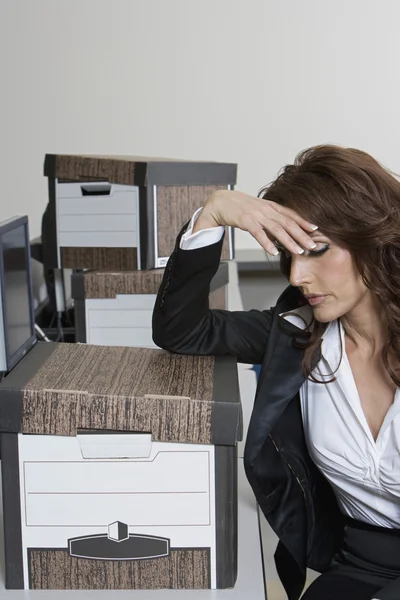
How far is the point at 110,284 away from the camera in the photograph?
1.71 metres

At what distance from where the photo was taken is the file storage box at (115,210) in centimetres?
180

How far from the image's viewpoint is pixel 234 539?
37.0 inches

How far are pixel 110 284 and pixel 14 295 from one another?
24.4 inches

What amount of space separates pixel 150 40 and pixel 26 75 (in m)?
0.56

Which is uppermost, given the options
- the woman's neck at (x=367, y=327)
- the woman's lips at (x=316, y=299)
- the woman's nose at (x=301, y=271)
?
the woman's nose at (x=301, y=271)

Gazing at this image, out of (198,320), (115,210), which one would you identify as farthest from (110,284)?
(198,320)

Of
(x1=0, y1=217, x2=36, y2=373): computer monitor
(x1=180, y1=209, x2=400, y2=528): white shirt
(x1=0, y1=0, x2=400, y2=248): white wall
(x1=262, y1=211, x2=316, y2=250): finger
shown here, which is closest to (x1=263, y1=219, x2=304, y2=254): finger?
(x1=262, y1=211, x2=316, y2=250): finger

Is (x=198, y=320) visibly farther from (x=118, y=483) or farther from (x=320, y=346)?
(x=118, y=483)

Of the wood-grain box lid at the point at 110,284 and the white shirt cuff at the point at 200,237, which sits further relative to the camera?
the wood-grain box lid at the point at 110,284

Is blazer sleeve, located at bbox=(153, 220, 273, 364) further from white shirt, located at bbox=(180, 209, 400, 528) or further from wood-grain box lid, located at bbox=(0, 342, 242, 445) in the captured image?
wood-grain box lid, located at bbox=(0, 342, 242, 445)

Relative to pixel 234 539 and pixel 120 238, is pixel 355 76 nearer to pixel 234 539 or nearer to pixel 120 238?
pixel 120 238

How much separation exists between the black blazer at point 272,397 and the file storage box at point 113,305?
0.45 m

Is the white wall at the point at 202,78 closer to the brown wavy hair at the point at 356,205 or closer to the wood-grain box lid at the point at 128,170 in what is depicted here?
the wood-grain box lid at the point at 128,170

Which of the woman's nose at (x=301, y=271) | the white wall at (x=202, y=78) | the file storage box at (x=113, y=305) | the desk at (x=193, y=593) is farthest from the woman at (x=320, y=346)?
the white wall at (x=202, y=78)
